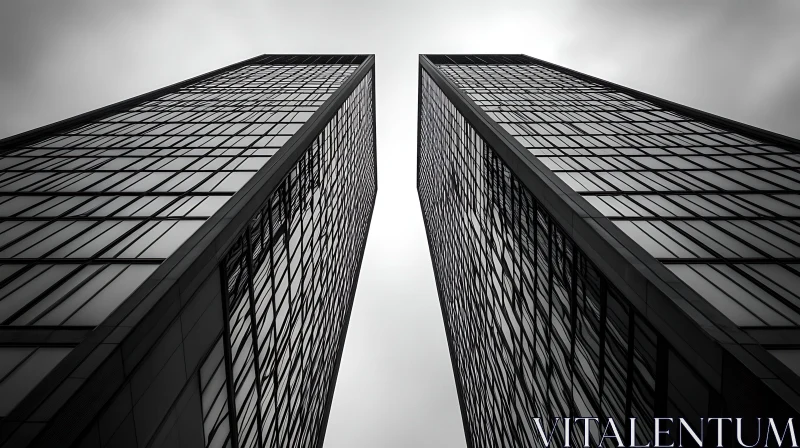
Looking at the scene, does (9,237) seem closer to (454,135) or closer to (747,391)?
(747,391)

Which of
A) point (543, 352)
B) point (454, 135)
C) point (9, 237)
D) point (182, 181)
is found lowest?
point (543, 352)

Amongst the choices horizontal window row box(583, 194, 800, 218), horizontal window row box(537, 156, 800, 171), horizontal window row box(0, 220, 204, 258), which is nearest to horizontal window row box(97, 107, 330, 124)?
horizontal window row box(0, 220, 204, 258)

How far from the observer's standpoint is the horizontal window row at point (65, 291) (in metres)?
12.5

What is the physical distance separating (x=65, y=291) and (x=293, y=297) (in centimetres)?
1501

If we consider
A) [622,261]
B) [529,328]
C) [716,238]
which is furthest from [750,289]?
[529,328]

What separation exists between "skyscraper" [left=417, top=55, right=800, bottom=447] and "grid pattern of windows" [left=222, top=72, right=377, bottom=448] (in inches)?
555

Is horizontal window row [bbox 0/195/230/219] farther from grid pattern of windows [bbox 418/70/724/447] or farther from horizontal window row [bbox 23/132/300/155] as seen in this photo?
grid pattern of windows [bbox 418/70/724/447]

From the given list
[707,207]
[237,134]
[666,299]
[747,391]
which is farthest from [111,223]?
[707,207]

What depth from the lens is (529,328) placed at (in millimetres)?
25719

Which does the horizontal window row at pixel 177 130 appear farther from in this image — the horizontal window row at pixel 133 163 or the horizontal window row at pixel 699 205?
the horizontal window row at pixel 699 205

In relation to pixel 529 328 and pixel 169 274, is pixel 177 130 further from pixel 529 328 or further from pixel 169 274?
pixel 529 328

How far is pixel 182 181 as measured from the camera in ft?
Result: 74.3

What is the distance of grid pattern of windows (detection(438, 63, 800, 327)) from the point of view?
14.5m

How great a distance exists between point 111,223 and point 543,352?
74.0 feet
